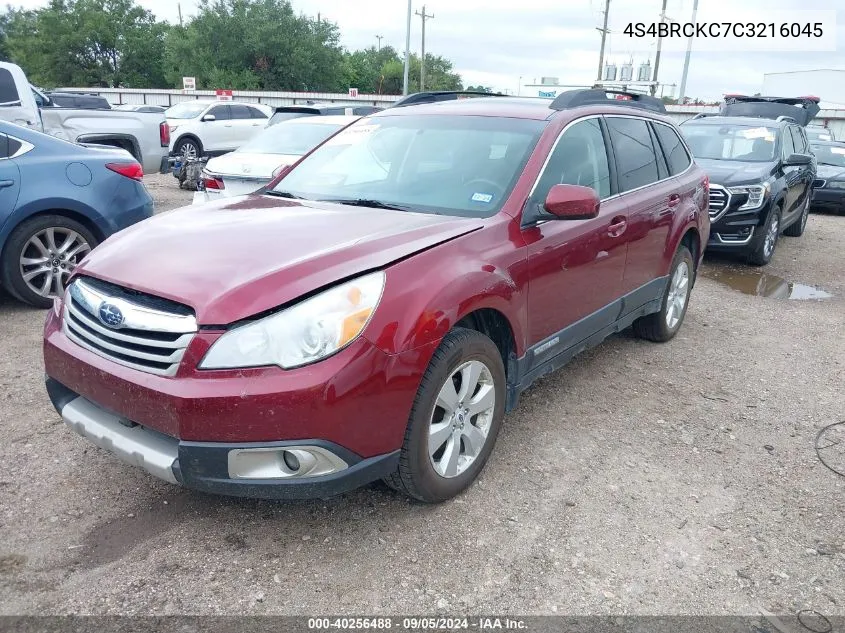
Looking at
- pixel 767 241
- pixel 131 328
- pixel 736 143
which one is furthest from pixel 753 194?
pixel 131 328

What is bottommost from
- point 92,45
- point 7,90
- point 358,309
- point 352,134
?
point 358,309

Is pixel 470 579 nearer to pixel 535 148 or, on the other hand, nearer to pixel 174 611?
pixel 174 611

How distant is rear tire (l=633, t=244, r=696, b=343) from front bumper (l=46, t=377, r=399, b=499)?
3258mm

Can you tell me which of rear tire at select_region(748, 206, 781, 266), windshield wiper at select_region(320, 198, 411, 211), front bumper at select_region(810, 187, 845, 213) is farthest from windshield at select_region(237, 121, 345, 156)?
front bumper at select_region(810, 187, 845, 213)

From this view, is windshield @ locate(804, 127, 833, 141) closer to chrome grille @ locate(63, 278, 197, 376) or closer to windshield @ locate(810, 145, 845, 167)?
windshield @ locate(810, 145, 845, 167)

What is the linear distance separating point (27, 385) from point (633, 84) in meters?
9.00

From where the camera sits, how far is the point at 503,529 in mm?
2844

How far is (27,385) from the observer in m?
4.05

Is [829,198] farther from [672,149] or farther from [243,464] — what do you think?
[243,464]

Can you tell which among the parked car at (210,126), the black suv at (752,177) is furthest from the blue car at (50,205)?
the parked car at (210,126)

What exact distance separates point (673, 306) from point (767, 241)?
4004 millimetres

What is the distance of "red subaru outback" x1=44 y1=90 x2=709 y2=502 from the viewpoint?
2.33m

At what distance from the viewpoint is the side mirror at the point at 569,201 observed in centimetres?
316

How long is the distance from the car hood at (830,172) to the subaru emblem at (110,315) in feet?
47.2
